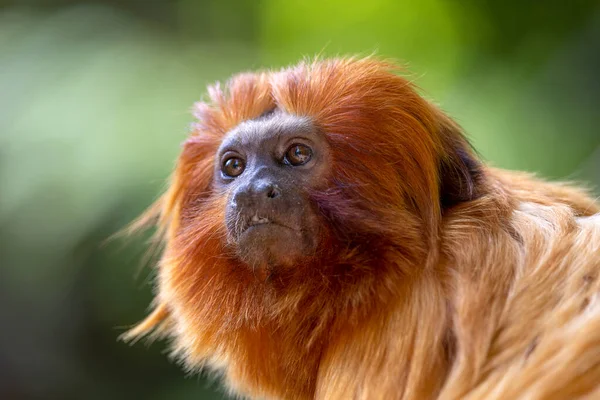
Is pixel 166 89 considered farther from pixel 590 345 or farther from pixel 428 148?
pixel 590 345

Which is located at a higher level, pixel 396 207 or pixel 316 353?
pixel 396 207

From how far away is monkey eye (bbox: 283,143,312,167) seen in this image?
84.4 inches

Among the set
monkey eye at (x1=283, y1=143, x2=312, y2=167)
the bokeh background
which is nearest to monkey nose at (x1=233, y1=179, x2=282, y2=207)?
monkey eye at (x1=283, y1=143, x2=312, y2=167)

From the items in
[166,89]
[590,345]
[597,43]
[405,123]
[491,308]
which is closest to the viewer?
[590,345]

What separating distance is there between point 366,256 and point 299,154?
36 cm

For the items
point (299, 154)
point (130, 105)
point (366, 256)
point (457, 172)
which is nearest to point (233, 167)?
point (299, 154)

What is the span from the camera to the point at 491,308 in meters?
1.84

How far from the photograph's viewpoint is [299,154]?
215cm

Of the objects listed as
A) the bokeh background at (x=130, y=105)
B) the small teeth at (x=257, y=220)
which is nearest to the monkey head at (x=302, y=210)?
the small teeth at (x=257, y=220)

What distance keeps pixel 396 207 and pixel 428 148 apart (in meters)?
0.22

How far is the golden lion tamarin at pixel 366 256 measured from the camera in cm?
180

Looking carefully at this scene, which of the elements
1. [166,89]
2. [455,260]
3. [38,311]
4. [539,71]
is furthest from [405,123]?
[38,311]

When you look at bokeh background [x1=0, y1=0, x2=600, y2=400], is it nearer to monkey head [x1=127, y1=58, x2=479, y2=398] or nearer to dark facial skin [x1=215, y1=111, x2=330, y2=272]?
monkey head [x1=127, y1=58, x2=479, y2=398]

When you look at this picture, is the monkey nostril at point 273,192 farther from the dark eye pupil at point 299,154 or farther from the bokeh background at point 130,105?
the bokeh background at point 130,105
